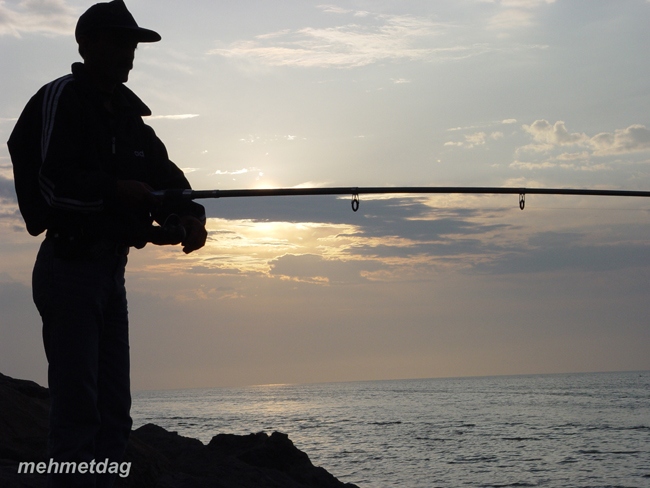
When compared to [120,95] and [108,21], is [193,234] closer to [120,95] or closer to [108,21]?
[120,95]

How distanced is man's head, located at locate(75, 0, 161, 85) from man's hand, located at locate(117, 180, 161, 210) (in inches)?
Result: 19.7

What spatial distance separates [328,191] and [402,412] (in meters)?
56.4

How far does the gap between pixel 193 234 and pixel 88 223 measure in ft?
1.63

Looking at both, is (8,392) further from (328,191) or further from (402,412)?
(402,412)

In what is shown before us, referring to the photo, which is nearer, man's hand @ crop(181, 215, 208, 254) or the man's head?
the man's head

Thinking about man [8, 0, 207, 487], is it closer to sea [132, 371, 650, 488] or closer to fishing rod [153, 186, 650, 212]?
fishing rod [153, 186, 650, 212]

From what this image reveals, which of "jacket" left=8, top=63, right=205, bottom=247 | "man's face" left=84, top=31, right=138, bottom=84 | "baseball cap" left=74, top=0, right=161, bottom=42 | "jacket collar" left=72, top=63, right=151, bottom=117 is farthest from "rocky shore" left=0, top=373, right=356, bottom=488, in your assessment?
"baseball cap" left=74, top=0, right=161, bottom=42

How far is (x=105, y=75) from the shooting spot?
321 centimetres

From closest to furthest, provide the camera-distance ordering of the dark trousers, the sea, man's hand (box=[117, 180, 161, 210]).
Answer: the dark trousers
man's hand (box=[117, 180, 161, 210])
the sea

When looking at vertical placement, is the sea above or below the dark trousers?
below

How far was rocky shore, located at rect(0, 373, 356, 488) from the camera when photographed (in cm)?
652

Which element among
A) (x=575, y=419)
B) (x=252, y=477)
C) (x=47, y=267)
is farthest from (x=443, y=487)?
(x=575, y=419)

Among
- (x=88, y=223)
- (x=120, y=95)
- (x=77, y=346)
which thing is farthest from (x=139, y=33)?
(x=77, y=346)

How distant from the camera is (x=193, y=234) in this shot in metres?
3.33
